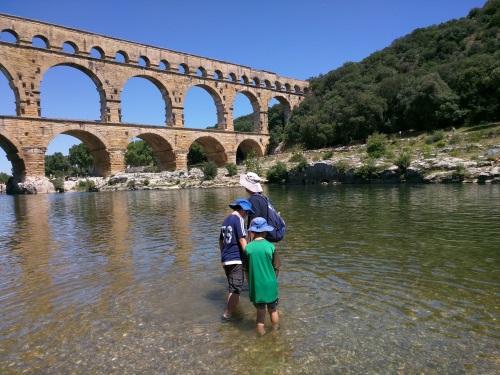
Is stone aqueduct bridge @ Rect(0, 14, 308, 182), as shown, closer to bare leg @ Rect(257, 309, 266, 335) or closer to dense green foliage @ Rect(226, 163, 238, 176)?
dense green foliage @ Rect(226, 163, 238, 176)

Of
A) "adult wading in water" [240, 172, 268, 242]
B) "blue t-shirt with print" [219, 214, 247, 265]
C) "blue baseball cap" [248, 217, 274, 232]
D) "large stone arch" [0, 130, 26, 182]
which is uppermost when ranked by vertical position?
"large stone arch" [0, 130, 26, 182]

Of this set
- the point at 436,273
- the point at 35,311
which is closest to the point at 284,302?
the point at 436,273

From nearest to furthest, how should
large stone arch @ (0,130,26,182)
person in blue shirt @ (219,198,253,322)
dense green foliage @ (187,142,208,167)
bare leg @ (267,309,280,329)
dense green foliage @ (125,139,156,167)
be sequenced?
1. bare leg @ (267,309,280,329)
2. person in blue shirt @ (219,198,253,322)
3. large stone arch @ (0,130,26,182)
4. dense green foliage @ (187,142,208,167)
5. dense green foliage @ (125,139,156,167)

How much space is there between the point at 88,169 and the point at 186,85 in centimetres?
5482

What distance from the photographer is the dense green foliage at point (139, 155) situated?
79812 millimetres

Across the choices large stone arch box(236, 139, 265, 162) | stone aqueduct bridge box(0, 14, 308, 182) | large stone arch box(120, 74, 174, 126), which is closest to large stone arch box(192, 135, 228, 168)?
stone aqueduct bridge box(0, 14, 308, 182)

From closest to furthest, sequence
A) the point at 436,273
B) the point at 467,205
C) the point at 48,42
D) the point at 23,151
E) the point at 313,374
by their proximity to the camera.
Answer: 1. the point at 313,374
2. the point at 436,273
3. the point at 467,205
4. the point at 23,151
5. the point at 48,42

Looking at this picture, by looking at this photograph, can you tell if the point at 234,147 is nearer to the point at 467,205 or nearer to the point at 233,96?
the point at 233,96

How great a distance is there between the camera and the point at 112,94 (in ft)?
129

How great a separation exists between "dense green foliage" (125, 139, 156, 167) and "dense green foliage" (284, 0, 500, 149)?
38290 millimetres

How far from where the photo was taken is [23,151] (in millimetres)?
32750

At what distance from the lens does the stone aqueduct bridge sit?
110ft

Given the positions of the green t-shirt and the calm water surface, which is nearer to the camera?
the calm water surface

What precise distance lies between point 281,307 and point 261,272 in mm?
878
